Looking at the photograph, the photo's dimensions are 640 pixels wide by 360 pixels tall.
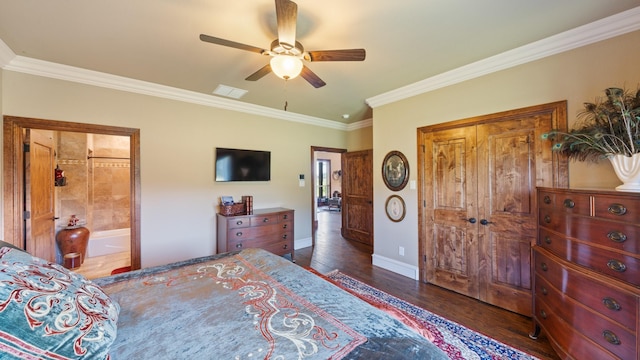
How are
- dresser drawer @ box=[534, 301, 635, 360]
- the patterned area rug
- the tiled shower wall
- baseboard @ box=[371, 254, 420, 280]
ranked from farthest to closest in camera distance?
the tiled shower wall
baseboard @ box=[371, 254, 420, 280]
the patterned area rug
dresser drawer @ box=[534, 301, 635, 360]

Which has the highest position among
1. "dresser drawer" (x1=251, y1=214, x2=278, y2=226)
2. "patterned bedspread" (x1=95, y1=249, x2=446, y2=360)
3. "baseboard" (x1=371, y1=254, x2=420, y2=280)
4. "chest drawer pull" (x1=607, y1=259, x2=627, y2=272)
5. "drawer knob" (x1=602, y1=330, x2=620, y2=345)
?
"chest drawer pull" (x1=607, y1=259, x2=627, y2=272)

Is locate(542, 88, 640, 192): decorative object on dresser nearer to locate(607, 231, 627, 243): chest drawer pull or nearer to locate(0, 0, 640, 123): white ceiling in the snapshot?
locate(607, 231, 627, 243): chest drawer pull

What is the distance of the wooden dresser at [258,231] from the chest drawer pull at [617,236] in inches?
135

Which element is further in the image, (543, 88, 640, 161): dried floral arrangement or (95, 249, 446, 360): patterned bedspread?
(543, 88, 640, 161): dried floral arrangement

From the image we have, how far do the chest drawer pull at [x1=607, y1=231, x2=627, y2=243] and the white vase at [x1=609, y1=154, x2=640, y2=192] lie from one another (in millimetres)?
353

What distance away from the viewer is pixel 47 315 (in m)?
0.76

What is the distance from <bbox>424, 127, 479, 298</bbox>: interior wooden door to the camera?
2.76 meters

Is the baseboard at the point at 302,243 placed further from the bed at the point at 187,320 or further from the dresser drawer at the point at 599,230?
the dresser drawer at the point at 599,230

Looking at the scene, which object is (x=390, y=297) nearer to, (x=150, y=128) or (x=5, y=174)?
(x=150, y=128)

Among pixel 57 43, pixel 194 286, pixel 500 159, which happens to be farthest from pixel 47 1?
pixel 500 159

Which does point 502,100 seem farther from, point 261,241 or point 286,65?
point 261,241

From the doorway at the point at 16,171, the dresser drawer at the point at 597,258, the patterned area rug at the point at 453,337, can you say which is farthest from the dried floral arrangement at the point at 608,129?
the doorway at the point at 16,171

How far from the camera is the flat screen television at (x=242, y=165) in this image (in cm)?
377

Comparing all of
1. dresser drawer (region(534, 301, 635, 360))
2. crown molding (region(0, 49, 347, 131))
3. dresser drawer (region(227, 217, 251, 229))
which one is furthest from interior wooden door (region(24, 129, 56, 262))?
dresser drawer (region(534, 301, 635, 360))
